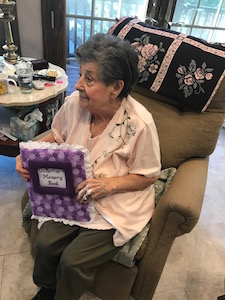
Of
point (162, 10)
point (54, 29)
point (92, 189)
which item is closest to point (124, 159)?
point (92, 189)

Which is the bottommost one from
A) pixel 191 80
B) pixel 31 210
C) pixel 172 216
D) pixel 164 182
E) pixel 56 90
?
pixel 31 210

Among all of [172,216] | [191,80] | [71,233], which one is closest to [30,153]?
[71,233]

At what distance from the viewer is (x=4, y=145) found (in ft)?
5.03

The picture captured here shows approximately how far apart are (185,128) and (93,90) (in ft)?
1.99

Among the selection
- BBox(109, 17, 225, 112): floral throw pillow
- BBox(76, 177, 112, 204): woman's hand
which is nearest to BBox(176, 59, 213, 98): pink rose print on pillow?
BBox(109, 17, 225, 112): floral throw pillow

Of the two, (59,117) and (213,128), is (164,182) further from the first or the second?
(59,117)

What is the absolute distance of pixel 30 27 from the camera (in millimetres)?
2188

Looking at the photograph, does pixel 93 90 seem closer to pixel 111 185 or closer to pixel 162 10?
pixel 111 185

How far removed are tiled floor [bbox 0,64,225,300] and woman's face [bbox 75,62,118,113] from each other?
3.18 ft

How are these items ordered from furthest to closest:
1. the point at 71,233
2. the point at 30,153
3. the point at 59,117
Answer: the point at 59,117 → the point at 71,233 → the point at 30,153

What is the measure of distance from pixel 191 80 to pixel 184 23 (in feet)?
5.64

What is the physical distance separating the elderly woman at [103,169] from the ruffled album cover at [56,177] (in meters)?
0.04

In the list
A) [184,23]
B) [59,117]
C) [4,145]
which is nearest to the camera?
[59,117]

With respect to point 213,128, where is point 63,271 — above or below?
below
